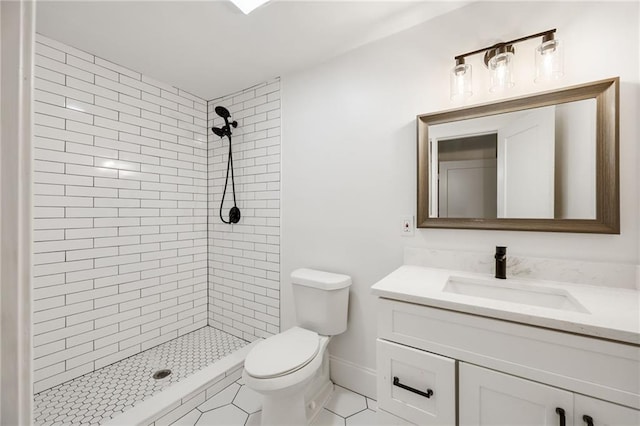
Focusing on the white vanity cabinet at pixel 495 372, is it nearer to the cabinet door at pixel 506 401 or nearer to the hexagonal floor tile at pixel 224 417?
the cabinet door at pixel 506 401

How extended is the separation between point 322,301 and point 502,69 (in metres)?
1.58

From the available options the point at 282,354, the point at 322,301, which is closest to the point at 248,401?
the point at 282,354

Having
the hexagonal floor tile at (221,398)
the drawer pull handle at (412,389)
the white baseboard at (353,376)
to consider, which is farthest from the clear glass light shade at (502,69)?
the hexagonal floor tile at (221,398)

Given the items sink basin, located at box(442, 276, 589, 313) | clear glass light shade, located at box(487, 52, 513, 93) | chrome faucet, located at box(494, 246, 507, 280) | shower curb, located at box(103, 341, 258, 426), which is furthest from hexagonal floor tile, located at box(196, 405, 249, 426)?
clear glass light shade, located at box(487, 52, 513, 93)

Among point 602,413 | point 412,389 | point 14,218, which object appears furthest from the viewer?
point 412,389

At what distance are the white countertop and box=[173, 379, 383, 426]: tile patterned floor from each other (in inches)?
36.9

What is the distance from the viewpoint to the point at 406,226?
5.23 feet

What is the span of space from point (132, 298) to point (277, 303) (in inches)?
43.7

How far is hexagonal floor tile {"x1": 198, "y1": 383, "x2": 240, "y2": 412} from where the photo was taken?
1648 millimetres

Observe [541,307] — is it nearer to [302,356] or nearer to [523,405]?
[523,405]

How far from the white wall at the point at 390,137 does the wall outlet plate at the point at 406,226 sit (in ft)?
0.11

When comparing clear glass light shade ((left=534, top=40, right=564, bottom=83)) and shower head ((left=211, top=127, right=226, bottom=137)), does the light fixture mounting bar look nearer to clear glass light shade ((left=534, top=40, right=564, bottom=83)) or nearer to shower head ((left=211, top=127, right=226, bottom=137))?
clear glass light shade ((left=534, top=40, right=564, bottom=83))

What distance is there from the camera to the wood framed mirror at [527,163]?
1.13 m

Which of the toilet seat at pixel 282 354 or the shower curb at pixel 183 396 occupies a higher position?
the toilet seat at pixel 282 354
